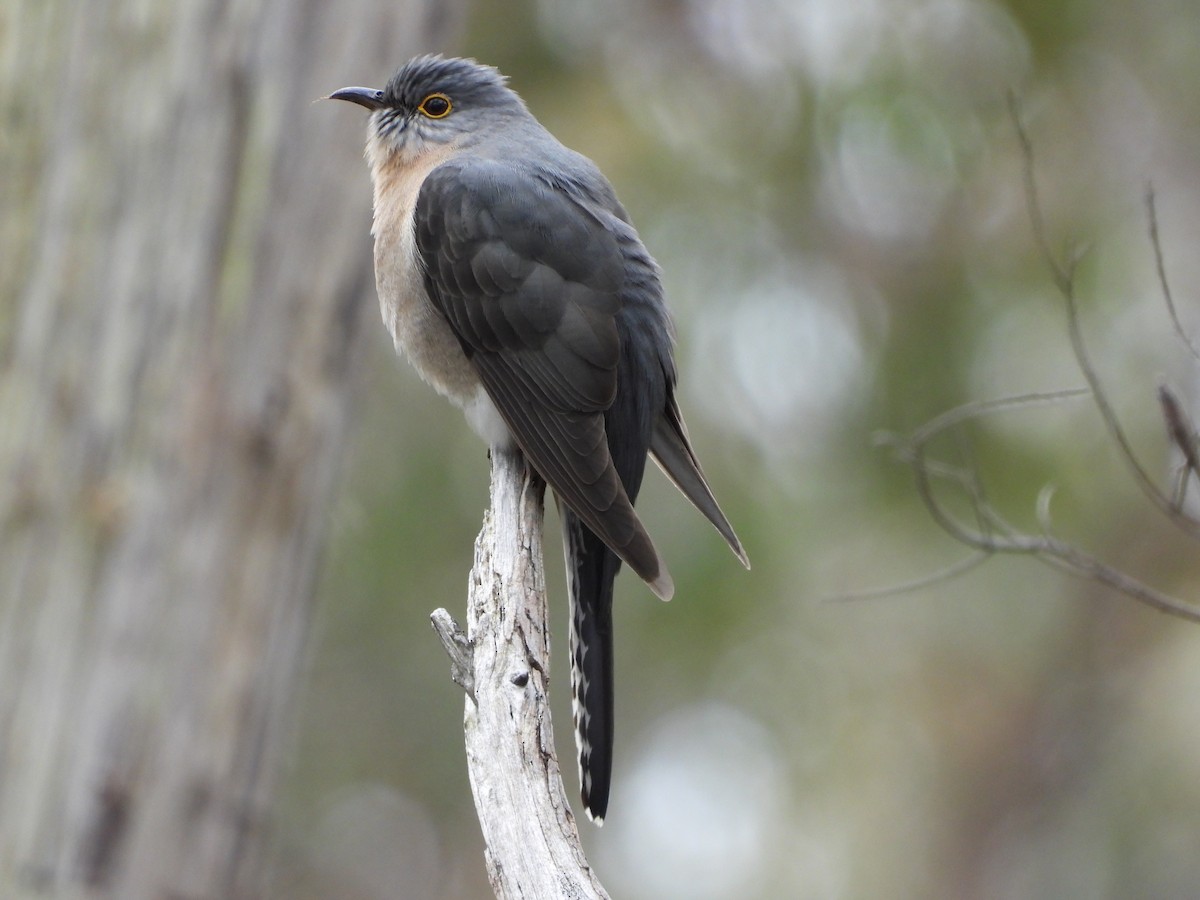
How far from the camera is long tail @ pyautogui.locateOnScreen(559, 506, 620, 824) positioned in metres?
3.77

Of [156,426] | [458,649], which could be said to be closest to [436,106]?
[156,426]

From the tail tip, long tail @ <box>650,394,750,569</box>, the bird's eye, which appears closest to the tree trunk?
the tail tip

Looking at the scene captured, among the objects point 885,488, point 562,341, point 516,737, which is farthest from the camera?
point 885,488

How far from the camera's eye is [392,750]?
11234mm

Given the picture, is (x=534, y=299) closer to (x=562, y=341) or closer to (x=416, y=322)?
(x=562, y=341)

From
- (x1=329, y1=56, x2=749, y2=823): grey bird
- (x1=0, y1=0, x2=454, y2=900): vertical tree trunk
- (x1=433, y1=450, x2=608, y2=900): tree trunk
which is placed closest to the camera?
(x1=433, y1=450, x2=608, y2=900): tree trunk

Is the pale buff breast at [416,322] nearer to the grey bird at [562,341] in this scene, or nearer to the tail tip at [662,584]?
the grey bird at [562,341]

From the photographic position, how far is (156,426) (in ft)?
12.8

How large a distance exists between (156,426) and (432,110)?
1753mm

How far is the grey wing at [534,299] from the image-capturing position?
4055mm

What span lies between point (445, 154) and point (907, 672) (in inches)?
278

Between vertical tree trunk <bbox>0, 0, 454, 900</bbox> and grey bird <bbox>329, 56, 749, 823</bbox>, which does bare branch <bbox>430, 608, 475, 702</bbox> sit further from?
vertical tree trunk <bbox>0, 0, 454, 900</bbox>

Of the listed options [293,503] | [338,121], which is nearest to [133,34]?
[338,121]

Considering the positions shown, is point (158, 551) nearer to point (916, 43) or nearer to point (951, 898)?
point (916, 43)
